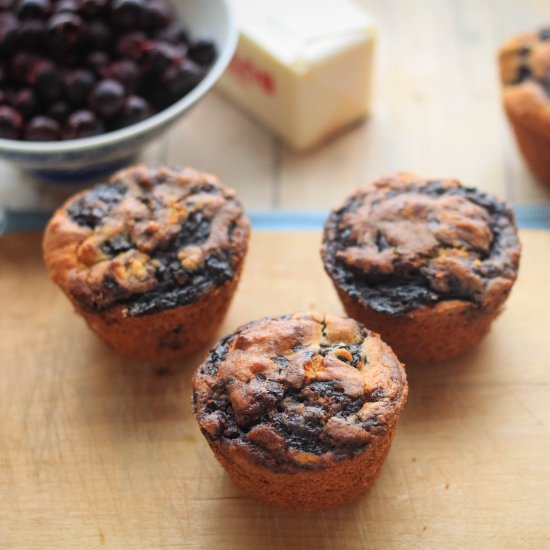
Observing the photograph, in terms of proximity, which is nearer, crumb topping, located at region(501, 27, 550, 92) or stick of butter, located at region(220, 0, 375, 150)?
crumb topping, located at region(501, 27, 550, 92)

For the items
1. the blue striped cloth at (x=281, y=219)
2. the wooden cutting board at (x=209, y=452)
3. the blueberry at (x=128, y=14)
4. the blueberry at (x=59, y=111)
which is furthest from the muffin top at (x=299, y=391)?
the blueberry at (x=128, y=14)

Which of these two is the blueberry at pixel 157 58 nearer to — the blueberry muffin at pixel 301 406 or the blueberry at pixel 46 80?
the blueberry at pixel 46 80

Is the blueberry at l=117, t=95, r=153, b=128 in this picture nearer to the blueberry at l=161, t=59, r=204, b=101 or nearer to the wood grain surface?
the blueberry at l=161, t=59, r=204, b=101

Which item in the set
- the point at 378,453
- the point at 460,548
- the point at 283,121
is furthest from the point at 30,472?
the point at 283,121

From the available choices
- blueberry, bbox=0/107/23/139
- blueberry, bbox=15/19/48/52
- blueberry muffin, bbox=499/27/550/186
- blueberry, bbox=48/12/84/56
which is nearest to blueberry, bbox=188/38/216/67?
blueberry, bbox=48/12/84/56

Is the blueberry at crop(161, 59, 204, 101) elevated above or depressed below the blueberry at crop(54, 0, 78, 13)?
Answer: below

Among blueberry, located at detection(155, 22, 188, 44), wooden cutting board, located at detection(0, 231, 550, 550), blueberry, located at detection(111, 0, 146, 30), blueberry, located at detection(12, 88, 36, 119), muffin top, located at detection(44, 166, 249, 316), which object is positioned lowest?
wooden cutting board, located at detection(0, 231, 550, 550)

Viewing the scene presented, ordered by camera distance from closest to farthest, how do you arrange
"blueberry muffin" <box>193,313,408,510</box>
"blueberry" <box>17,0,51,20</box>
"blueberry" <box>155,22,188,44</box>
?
"blueberry muffin" <box>193,313,408,510</box> → "blueberry" <box>17,0,51,20</box> → "blueberry" <box>155,22,188,44</box>
